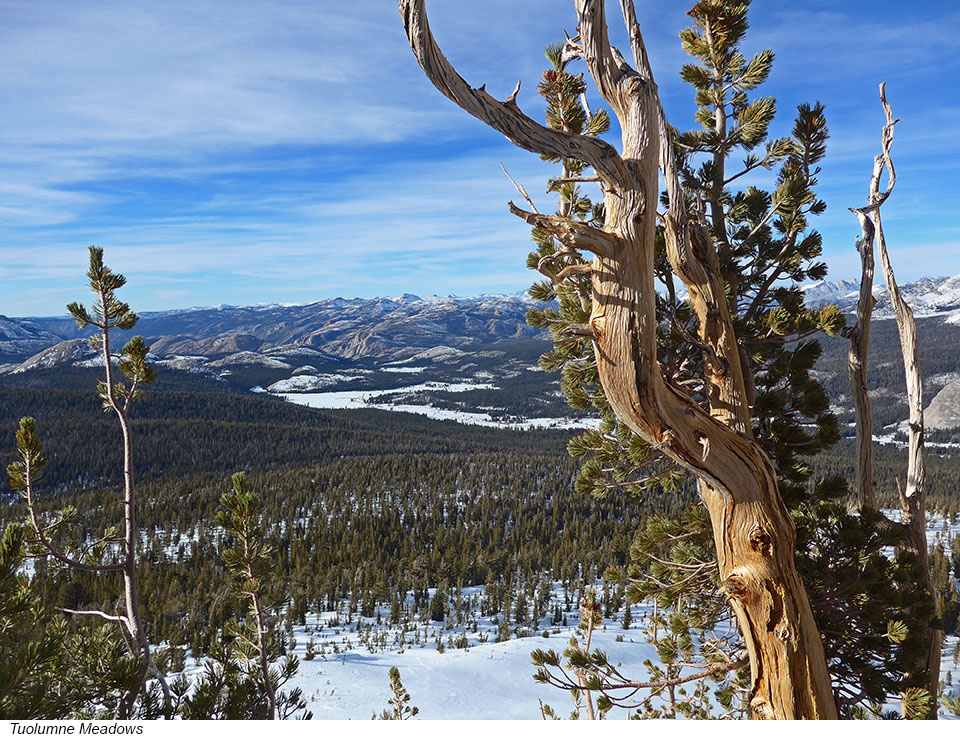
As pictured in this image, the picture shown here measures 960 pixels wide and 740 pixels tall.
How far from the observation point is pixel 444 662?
15297mm

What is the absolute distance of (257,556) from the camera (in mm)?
3242

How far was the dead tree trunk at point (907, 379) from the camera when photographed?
3.83 metres

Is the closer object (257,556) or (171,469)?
(257,556)

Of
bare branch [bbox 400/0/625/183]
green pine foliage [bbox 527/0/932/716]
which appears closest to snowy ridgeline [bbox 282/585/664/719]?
green pine foliage [bbox 527/0/932/716]

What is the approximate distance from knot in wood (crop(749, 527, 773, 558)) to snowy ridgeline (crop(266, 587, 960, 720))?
262 inches

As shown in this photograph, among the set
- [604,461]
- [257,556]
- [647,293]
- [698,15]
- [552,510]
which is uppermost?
[698,15]

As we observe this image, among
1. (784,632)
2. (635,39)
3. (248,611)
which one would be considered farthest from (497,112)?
(248,611)

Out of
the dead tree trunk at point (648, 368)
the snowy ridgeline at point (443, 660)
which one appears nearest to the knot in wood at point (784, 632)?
the dead tree trunk at point (648, 368)

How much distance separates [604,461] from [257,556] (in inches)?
93.5

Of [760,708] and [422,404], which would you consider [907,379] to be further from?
[422,404]

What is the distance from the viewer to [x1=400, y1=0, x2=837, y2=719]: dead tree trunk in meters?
1.89

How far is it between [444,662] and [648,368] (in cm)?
1574
